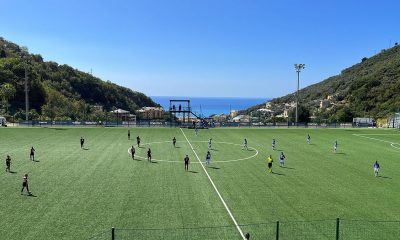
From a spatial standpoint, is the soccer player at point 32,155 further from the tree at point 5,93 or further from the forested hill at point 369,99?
the forested hill at point 369,99

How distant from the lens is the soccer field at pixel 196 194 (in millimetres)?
18766

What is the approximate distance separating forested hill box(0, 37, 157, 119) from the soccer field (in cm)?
6150

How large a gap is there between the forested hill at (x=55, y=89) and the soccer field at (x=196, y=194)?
202 feet

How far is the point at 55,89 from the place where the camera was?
425 ft

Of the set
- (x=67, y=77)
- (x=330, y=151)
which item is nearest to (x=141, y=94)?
(x=67, y=77)

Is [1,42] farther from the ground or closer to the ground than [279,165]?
farther from the ground

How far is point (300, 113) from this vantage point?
98875mm

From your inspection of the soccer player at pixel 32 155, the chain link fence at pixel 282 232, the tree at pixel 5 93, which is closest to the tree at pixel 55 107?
the tree at pixel 5 93

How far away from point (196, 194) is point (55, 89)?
11523 centimetres

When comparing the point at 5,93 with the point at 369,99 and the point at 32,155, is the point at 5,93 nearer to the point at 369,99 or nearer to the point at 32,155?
the point at 32,155

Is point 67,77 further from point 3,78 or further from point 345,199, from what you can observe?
point 345,199

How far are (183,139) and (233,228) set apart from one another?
1434 inches

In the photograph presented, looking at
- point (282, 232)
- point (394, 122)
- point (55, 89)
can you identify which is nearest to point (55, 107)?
point (55, 89)

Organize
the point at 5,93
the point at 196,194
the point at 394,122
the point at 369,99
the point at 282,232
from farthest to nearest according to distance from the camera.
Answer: the point at 369,99, the point at 5,93, the point at 394,122, the point at 196,194, the point at 282,232
